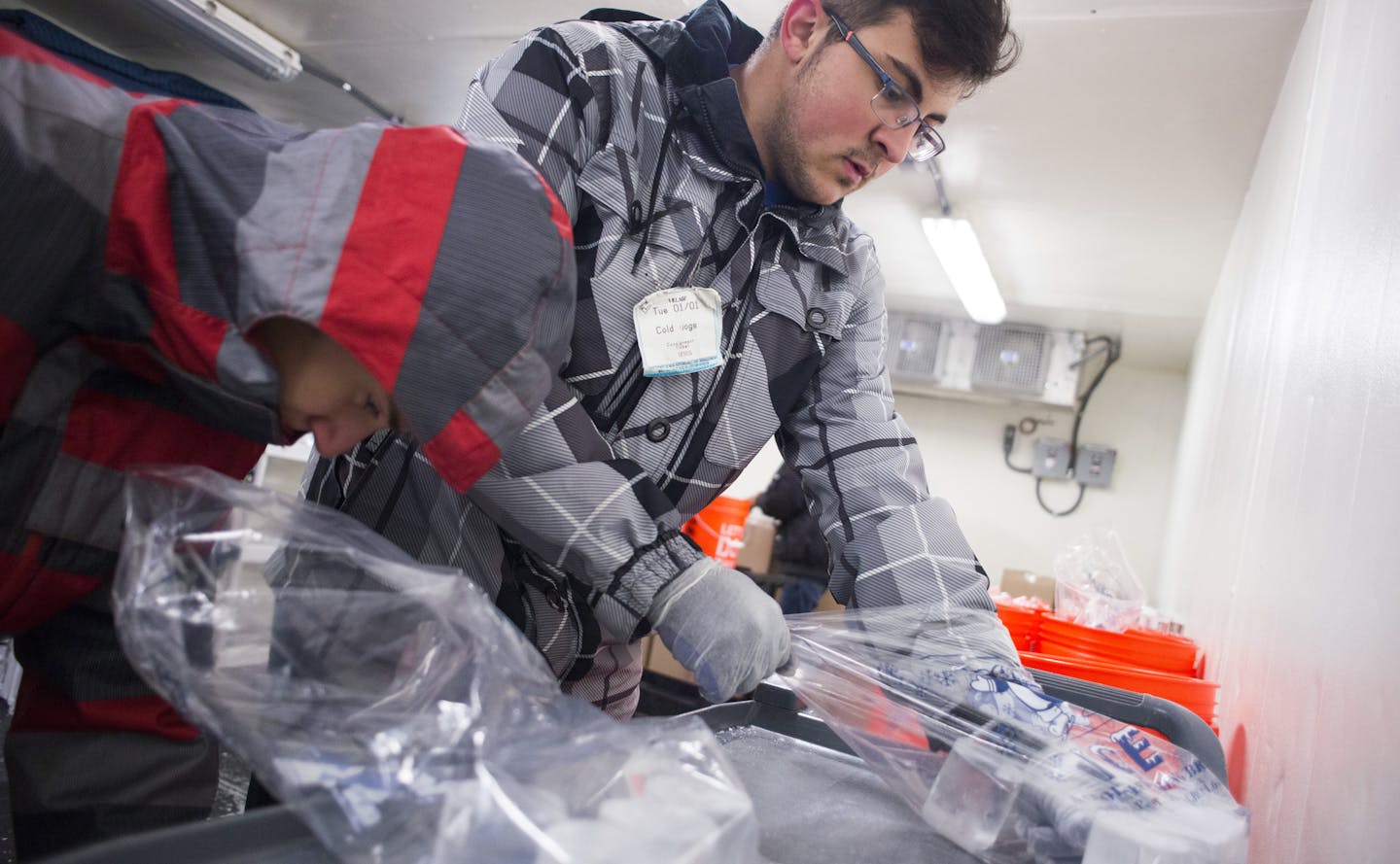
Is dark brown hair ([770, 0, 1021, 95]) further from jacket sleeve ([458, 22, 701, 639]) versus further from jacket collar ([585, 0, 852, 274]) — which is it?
jacket sleeve ([458, 22, 701, 639])

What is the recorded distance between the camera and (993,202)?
349 centimetres

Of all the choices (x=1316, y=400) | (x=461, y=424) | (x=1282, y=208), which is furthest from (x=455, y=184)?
(x=1282, y=208)

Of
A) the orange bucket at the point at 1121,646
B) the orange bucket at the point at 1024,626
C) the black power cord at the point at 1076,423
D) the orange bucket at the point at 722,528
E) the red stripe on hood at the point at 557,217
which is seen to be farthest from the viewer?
the black power cord at the point at 1076,423

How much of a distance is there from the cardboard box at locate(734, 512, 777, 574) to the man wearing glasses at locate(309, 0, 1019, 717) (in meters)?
3.19

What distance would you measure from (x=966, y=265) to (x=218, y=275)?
390 cm

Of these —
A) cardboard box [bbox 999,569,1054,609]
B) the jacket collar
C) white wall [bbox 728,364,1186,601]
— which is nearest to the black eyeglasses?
the jacket collar

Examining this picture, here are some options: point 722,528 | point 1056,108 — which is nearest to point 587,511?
point 1056,108

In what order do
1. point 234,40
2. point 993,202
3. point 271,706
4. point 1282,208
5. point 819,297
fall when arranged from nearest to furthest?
point 271,706 < point 819,297 < point 1282,208 < point 234,40 < point 993,202

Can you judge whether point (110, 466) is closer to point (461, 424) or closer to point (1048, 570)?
point (461, 424)

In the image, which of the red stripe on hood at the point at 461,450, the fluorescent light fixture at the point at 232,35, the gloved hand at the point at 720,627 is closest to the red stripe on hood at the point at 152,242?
the red stripe on hood at the point at 461,450

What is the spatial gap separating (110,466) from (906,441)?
80 cm

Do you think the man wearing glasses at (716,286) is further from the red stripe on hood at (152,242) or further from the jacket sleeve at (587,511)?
the red stripe on hood at (152,242)

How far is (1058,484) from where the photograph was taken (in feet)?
18.4

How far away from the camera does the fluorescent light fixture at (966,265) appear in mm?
3670
